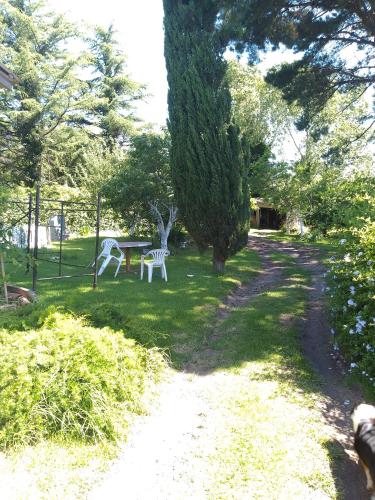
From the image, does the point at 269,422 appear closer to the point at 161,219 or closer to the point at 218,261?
the point at 218,261

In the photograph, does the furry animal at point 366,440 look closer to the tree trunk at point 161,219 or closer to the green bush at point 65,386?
the green bush at point 65,386

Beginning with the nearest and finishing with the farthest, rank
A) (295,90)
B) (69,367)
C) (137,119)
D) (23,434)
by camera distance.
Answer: (23,434) → (69,367) → (295,90) → (137,119)

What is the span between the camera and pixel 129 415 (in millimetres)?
3500

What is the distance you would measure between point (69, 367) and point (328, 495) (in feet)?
7.14

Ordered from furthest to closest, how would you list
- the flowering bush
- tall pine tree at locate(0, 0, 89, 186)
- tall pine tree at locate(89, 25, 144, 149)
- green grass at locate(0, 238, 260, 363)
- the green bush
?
tall pine tree at locate(89, 25, 144, 149) < tall pine tree at locate(0, 0, 89, 186) < green grass at locate(0, 238, 260, 363) < the flowering bush < the green bush

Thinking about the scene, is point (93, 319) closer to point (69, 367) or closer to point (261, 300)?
point (69, 367)

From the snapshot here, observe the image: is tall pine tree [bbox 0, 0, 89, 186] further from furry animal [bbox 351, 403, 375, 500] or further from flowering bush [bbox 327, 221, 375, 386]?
furry animal [bbox 351, 403, 375, 500]

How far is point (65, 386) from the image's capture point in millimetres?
3275

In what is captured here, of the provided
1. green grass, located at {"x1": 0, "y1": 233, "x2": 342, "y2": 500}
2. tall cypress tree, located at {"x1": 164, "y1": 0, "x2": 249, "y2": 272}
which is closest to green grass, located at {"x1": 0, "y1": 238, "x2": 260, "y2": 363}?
green grass, located at {"x1": 0, "y1": 233, "x2": 342, "y2": 500}

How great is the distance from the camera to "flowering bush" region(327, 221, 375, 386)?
12.9 ft

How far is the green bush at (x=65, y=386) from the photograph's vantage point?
3.07 metres

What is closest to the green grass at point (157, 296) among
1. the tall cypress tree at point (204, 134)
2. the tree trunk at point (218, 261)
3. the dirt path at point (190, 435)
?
the tree trunk at point (218, 261)

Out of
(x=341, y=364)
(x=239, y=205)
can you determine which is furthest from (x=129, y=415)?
(x=239, y=205)

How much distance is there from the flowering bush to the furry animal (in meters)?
0.76
